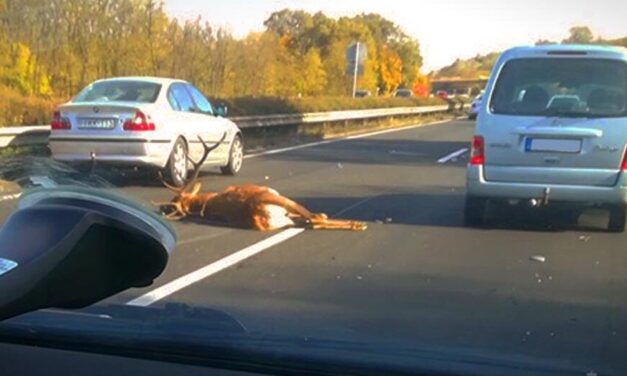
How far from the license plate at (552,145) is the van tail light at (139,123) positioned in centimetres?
547

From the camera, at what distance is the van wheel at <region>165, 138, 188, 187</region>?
44.0 ft

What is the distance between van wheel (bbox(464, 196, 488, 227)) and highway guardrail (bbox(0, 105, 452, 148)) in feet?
24.0

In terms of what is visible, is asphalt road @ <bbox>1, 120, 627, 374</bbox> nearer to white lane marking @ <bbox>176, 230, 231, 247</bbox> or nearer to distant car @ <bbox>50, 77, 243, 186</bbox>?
white lane marking @ <bbox>176, 230, 231, 247</bbox>

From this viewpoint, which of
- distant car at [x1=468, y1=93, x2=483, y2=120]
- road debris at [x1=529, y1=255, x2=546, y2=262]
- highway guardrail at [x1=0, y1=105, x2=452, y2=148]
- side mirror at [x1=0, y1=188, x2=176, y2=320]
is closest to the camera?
side mirror at [x1=0, y1=188, x2=176, y2=320]

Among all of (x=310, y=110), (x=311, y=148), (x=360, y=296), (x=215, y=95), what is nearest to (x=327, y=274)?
(x=360, y=296)

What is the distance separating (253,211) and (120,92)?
14.4ft

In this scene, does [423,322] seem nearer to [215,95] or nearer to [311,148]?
[311,148]

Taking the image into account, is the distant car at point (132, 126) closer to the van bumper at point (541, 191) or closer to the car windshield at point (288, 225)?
the car windshield at point (288, 225)

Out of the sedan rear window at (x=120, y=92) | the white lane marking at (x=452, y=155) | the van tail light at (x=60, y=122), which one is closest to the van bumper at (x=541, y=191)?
the sedan rear window at (x=120, y=92)

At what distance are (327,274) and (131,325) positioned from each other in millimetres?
4061

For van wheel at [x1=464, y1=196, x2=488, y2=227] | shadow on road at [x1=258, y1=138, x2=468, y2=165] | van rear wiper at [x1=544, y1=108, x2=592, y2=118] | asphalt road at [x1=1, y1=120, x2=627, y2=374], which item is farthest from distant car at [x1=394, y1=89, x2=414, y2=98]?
van rear wiper at [x1=544, y1=108, x2=592, y2=118]

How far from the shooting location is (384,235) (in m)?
9.71

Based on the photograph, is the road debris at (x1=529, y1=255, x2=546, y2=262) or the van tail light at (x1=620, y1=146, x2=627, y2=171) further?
the van tail light at (x1=620, y1=146, x2=627, y2=171)

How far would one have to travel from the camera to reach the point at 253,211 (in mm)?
10016
